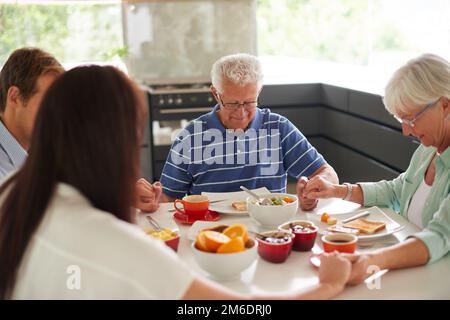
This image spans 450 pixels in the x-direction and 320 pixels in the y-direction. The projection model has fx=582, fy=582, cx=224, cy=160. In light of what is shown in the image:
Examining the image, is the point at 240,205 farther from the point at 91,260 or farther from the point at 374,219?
the point at 91,260

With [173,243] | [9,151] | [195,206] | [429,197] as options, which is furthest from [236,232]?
[9,151]

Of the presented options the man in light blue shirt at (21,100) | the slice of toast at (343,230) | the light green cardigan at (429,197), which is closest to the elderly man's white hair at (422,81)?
the light green cardigan at (429,197)

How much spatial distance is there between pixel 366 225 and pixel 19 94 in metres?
1.17

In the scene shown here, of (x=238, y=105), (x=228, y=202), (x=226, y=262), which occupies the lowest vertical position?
(x=228, y=202)

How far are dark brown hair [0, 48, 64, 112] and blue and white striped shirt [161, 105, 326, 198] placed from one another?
25.2 inches

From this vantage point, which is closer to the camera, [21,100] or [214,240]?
[214,240]

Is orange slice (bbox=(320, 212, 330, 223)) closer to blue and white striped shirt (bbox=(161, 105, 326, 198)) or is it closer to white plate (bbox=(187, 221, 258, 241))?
white plate (bbox=(187, 221, 258, 241))

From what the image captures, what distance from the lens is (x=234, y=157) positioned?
2395 mm

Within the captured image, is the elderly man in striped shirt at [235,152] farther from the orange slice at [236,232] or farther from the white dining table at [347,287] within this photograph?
the orange slice at [236,232]

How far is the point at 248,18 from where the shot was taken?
4.89m

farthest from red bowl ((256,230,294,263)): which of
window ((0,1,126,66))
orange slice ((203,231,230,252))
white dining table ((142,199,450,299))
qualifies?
window ((0,1,126,66))

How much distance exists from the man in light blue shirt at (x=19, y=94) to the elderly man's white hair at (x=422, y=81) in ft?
3.44

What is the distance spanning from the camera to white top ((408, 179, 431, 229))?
1837 millimetres
